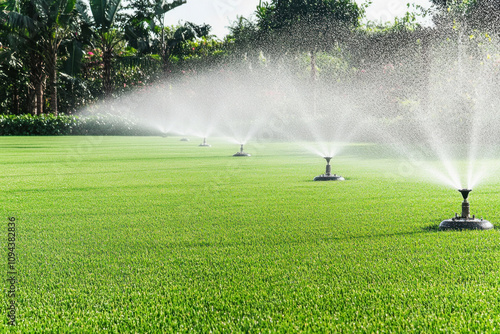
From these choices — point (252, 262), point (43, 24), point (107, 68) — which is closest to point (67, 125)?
point (107, 68)

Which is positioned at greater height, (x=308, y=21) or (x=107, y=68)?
(x=308, y=21)

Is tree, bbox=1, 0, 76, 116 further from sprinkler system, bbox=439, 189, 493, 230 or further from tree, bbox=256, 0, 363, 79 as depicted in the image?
sprinkler system, bbox=439, 189, 493, 230

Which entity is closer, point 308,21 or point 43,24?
point 43,24

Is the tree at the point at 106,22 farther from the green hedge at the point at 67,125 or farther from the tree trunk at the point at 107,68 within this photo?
the green hedge at the point at 67,125

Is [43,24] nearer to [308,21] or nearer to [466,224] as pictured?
[308,21]

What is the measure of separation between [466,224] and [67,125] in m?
24.0

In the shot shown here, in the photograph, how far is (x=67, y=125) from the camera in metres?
25.3

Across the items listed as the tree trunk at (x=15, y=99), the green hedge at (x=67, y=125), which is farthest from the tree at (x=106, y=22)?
the tree trunk at (x=15, y=99)

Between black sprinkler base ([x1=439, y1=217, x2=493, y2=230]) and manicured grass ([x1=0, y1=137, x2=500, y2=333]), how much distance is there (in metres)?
0.17

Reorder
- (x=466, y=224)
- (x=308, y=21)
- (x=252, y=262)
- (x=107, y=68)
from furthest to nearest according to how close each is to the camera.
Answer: (x=308, y=21)
(x=107, y=68)
(x=466, y=224)
(x=252, y=262)

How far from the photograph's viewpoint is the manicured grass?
7.26 ft

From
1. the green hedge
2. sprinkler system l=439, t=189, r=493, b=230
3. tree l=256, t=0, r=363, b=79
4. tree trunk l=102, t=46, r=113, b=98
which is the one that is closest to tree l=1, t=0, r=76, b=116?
the green hedge

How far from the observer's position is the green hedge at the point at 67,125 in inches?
973

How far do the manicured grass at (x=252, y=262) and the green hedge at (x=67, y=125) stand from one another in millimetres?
20301
